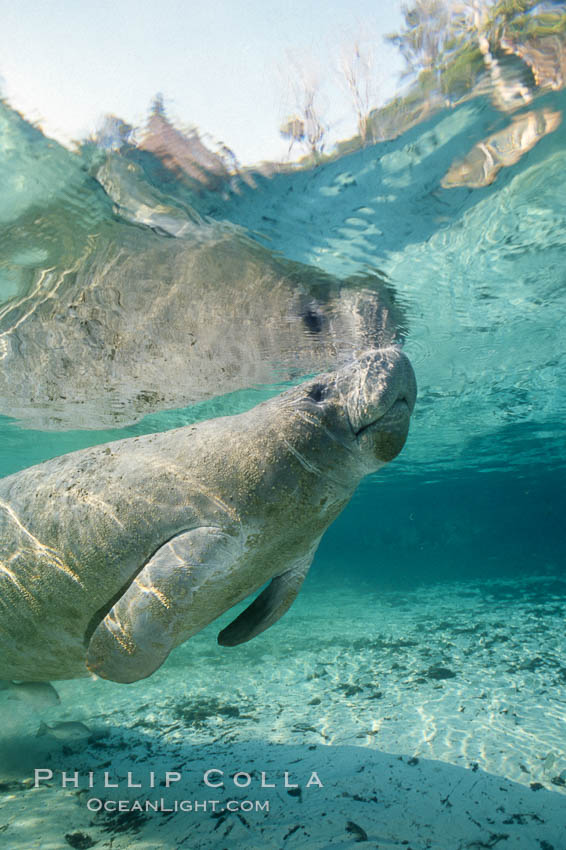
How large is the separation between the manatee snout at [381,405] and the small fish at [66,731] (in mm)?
4965

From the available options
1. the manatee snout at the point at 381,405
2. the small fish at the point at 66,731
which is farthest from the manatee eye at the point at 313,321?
the small fish at the point at 66,731

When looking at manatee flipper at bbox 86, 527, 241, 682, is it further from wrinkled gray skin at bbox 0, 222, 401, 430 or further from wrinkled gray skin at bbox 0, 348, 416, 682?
wrinkled gray skin at bbox 0, 222, 401, 430

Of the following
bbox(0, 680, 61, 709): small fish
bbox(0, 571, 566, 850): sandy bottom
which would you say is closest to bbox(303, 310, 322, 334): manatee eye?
bbox(0, 571, 566, 850): sandy bottom

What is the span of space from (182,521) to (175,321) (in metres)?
5.57

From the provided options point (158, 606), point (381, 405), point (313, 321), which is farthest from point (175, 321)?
point (158, 606)

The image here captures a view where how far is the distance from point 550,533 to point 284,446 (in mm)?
105756

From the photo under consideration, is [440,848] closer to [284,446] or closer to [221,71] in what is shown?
[284,446]

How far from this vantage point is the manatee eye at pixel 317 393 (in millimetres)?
2842

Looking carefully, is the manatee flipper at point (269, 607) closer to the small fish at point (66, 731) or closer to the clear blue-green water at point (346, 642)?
the clear blue-green water at point (346, 642)

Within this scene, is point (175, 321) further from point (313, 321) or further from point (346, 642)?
point (346, 642)

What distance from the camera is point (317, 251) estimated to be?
21.1ft

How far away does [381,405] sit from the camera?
259 cm

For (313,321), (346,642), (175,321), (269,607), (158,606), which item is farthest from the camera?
(346,642)

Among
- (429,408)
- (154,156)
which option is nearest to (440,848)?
(154,156)
